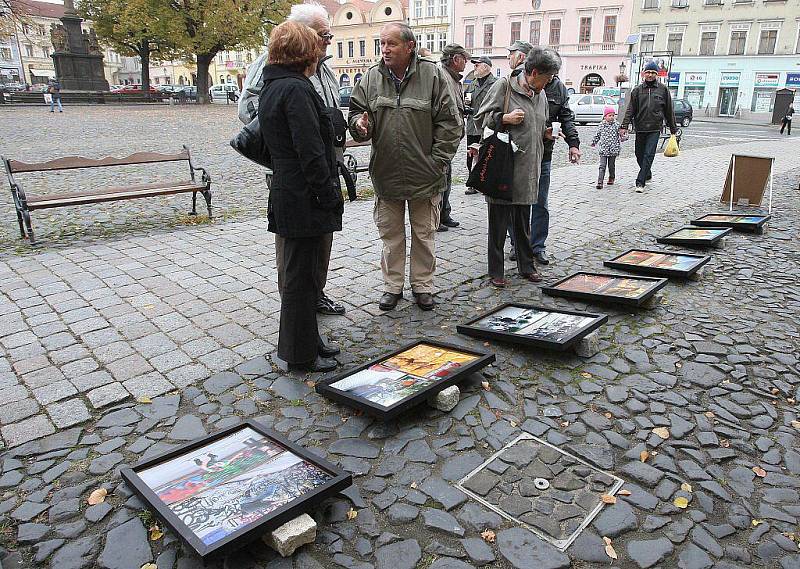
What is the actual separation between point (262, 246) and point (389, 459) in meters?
4.21

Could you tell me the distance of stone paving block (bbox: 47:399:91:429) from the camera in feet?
11.0

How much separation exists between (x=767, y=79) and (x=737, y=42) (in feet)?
13.2

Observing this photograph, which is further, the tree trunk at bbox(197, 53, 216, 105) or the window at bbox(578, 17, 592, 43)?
the window at bbox(578, 17, 592, 43)

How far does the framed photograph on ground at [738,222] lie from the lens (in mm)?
7371

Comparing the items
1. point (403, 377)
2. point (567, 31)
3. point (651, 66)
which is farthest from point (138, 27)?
point (403, 377)

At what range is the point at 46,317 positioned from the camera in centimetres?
472

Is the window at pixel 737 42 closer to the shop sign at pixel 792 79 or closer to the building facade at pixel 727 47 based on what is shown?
the building facade at pixel 727 47

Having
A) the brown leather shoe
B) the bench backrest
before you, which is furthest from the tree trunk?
A: the brown leather shoe

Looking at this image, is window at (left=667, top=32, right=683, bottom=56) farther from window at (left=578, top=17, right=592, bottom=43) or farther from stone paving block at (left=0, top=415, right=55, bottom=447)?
stone paving block at (left=0, top=415, right=55, bottom=447)

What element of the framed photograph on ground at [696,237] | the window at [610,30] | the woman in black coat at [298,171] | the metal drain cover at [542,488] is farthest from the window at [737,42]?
the metal drain cover at [542,488]

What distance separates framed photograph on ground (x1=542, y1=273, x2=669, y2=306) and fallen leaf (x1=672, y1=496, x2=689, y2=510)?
2.16 metres

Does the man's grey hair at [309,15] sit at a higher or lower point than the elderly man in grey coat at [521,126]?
higher

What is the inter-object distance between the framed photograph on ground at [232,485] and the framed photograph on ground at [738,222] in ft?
20.9

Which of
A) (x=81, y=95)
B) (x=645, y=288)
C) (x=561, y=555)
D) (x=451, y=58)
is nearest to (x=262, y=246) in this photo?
(x=451, y=58)
